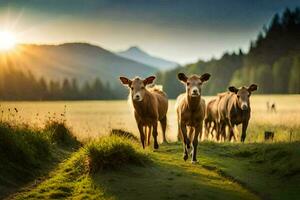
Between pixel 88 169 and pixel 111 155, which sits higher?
pixel 111 155

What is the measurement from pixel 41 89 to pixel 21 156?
120 metres

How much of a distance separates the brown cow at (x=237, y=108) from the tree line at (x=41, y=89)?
96.7 m

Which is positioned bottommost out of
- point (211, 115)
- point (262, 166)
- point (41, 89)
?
point (262, 166)

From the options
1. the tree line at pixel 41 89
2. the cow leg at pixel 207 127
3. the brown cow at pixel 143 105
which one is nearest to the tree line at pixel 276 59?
the tree line at pixel 41 89

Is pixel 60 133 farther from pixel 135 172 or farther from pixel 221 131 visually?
pixel 221 131

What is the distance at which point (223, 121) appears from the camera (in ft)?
96.1

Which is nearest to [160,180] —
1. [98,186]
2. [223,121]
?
[98,186]

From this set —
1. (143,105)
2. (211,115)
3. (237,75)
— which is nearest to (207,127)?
(211,115)

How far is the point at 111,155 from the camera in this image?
15.3 metres

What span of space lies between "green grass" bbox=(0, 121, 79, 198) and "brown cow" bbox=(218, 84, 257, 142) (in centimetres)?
901

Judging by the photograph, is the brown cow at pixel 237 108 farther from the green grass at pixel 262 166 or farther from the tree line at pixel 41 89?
the tree line at pixel 41 89

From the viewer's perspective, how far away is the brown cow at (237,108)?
82.1ft

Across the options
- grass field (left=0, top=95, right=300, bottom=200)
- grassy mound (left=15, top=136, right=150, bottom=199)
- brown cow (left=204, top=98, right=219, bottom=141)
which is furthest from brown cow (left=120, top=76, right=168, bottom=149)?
brown cow (left=204, top=98, right=219, bottom=141)

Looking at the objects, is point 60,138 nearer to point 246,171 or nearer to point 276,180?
point 246,171
